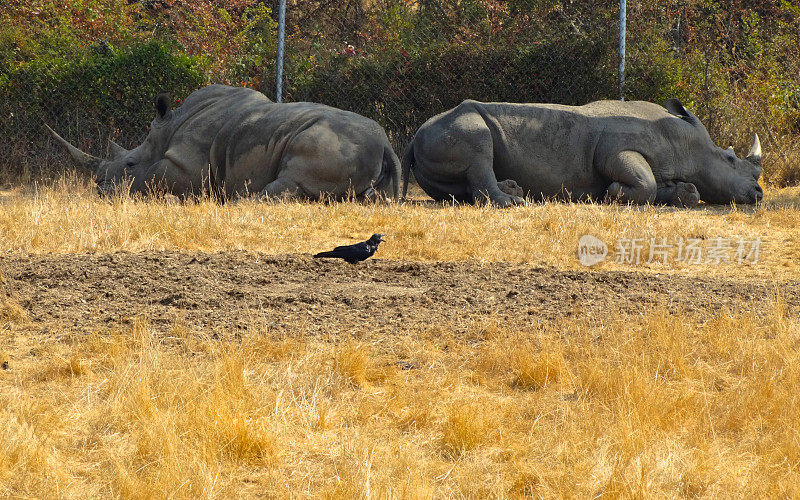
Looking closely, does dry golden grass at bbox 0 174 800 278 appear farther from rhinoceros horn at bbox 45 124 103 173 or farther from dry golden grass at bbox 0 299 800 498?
dry golden grass at bbox 0 299 800 498

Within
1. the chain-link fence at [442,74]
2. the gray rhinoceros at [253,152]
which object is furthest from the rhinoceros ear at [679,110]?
the gray rhinoceros at [253,152]

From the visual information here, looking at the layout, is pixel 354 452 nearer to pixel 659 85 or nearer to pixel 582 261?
pixel 582 261

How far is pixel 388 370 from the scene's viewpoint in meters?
4.16

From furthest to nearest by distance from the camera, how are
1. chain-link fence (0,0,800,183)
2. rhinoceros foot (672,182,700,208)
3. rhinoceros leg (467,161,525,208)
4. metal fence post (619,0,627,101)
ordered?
chain-link fence (0,0,800,183), metal fence post (619,0,627,101), rhinoceros foot (672,182,700,208), rhinoceros leg (467,161,525,208)

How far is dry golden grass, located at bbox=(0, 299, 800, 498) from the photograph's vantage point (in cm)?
309

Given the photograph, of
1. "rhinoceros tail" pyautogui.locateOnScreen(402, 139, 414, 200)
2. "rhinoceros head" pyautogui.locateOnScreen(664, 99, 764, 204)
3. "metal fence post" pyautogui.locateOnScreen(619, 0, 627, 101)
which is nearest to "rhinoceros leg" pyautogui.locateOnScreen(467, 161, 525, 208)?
"rhinoceros tail" pyautogui.locateOnScreen(402, 139, 414, 200)

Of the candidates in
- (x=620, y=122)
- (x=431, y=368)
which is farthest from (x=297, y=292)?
(x=620, y=122)

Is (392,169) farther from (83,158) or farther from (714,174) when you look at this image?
(83,158)

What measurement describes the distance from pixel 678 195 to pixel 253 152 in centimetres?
475

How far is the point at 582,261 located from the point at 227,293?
2.76 meters

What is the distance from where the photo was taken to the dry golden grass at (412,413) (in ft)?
10.2

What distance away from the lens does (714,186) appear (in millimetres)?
10219

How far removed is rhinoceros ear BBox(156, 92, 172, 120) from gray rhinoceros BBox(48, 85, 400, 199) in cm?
1

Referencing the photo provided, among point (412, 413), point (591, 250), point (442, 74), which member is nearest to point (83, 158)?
point (442, 74)
